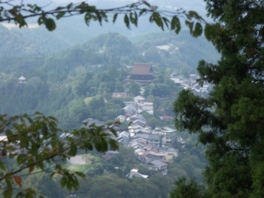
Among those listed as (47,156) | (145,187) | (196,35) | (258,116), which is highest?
(196,35)

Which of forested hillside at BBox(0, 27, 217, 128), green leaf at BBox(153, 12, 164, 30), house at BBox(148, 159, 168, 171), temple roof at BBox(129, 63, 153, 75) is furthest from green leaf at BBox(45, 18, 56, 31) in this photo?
temple roof at BBox(129, 63, 153, 75)

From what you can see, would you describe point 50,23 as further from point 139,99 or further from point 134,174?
point 139,99

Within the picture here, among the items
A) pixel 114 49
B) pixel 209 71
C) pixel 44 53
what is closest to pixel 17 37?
pixel 44 53

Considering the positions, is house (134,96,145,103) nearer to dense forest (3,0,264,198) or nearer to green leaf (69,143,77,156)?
dense forest (3,0,264,198)

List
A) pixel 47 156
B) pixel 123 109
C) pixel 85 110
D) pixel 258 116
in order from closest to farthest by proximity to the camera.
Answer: pixel 47 156 < pixel 258 116 < pixel 85 110 < pixel 123 109

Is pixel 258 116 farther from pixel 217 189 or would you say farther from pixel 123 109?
pixel 123 109

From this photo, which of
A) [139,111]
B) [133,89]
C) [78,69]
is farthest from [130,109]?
[78,69]

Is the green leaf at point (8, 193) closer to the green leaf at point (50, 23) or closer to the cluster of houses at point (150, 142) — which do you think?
the green leaf at point (50, 23)
